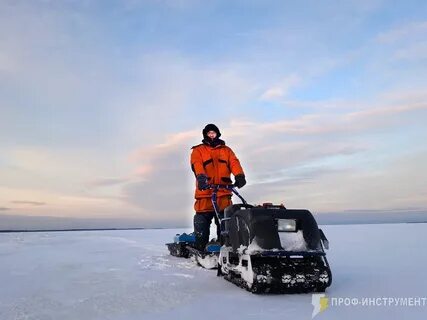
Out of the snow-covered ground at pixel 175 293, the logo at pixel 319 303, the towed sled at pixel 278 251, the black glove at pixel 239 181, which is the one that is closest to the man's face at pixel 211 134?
the black glove at pixel 239 181

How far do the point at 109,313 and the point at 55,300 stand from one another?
0.83 m

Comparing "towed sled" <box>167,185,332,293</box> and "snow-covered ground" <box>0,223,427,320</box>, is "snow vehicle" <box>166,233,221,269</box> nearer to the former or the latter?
"snow-covered ground" <box>0,223,427,320</box>

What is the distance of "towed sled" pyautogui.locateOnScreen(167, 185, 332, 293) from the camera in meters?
3.71

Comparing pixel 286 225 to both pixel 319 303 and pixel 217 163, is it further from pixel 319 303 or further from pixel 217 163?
pixel 217 163

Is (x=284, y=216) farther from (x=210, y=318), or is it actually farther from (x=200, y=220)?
(x=200, y=220)

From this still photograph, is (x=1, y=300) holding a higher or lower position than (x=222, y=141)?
lower

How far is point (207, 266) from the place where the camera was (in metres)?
5.60

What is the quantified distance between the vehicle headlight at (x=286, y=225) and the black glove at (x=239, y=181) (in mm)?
1942

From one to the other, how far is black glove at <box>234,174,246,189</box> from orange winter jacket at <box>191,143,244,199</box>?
4.6 inches

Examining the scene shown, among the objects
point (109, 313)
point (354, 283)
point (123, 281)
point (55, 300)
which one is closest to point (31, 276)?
point (123, 281)

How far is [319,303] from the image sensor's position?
3.38 m

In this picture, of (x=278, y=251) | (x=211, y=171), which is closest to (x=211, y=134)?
(x=211, y=171)

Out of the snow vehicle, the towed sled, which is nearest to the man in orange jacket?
the snow vehicle

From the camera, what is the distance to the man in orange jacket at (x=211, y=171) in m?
6.06
